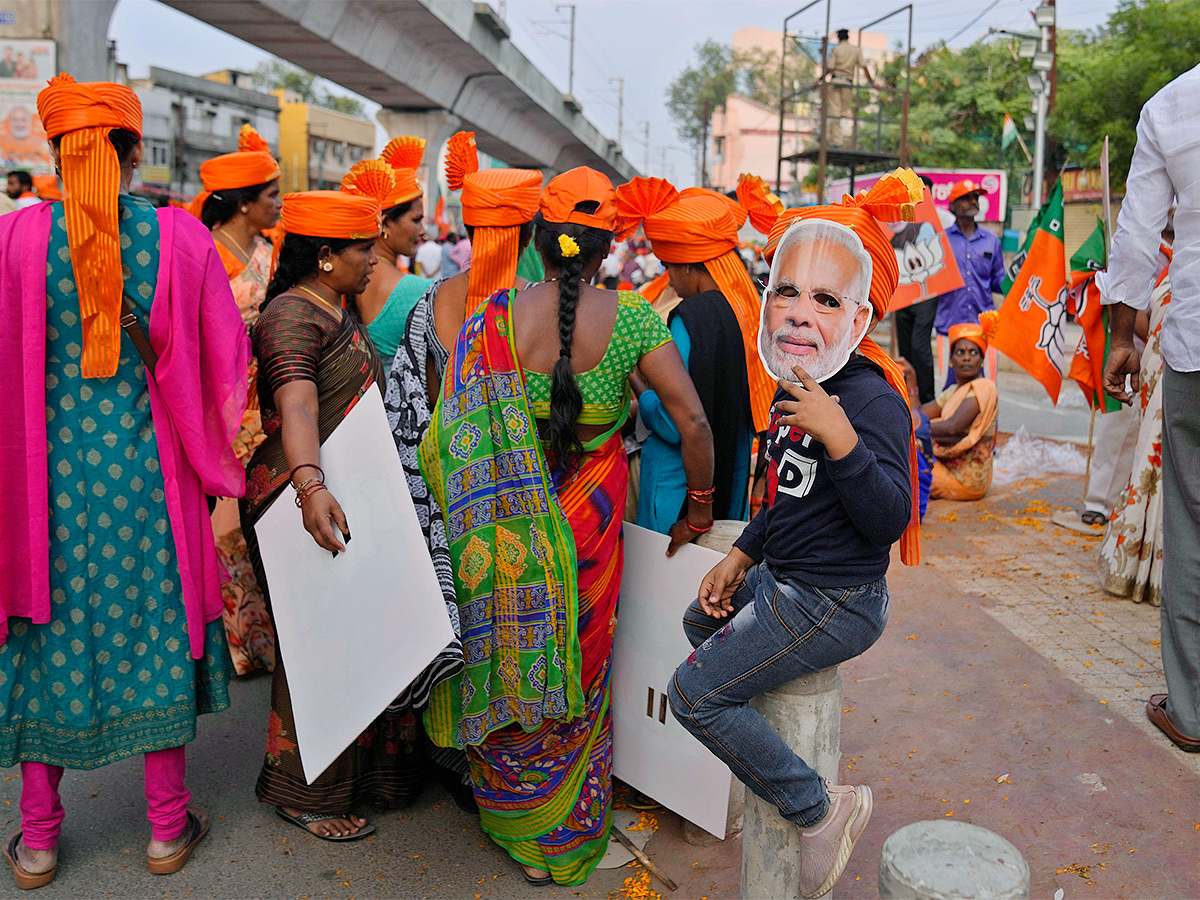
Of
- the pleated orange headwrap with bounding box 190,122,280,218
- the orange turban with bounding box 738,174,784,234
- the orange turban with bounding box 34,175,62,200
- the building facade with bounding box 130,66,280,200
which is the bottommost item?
the orange turban with bounding box 738,174,784,234

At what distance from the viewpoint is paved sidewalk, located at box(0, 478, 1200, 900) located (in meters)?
2.90

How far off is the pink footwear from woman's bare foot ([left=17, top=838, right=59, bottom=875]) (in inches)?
84.5

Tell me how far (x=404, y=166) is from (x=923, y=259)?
10.5ft

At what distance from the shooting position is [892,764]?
341 centimetres

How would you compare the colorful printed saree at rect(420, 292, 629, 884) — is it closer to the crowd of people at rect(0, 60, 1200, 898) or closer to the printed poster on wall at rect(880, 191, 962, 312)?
the crowd of people at rect(0, 60, 1200, 898)

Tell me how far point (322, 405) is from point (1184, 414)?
2.79m

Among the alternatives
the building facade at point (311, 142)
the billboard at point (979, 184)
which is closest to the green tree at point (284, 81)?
the building facade at point (311, 142)

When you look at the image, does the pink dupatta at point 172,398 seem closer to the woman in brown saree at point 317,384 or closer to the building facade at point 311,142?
the woman in brown saree at point 317,384

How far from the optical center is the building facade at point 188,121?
146 ft

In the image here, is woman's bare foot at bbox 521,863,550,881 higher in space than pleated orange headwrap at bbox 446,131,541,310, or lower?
lower

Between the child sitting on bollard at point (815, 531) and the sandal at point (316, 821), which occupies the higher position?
the child sitting on bollard at point (815, 531)

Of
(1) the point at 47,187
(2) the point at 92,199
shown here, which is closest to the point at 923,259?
(2) the point at 92,199

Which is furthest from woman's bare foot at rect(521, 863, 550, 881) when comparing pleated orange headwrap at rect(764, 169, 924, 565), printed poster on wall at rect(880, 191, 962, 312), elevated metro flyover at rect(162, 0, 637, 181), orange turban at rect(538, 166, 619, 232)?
elevated metro flyover at rect(162, 0, 637, 181)

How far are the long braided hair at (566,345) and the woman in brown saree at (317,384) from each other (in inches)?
24.8
